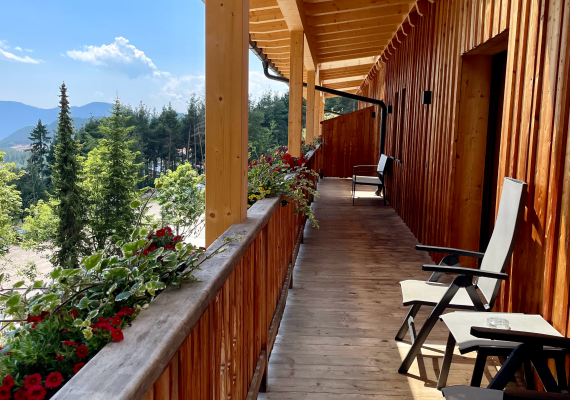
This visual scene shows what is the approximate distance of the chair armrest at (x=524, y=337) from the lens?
6.01ft

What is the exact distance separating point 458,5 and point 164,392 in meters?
4.53

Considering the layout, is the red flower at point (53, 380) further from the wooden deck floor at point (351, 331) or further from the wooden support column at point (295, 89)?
the wooden support column at point (295, 89)

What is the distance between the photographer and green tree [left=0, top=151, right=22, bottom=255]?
32.3m

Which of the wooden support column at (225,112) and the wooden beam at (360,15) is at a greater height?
the wooden beam at (360,15)

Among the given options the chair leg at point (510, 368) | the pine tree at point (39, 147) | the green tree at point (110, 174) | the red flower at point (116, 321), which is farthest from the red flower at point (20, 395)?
the pine tree at point (39, 147)

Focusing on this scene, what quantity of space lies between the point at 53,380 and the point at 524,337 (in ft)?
5.70

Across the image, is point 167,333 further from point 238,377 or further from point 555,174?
point 555,174

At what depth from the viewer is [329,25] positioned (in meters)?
7.05

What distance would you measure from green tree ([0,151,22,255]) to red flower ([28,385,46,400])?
34.9 m

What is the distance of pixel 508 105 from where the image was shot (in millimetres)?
3000

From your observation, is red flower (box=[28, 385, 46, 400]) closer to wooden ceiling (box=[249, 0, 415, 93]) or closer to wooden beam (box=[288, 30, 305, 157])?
wooden ceiling (box=[249, 0, 415, 93])

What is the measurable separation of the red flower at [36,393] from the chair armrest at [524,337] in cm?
160

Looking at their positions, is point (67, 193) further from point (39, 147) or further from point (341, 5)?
point (341, 5)

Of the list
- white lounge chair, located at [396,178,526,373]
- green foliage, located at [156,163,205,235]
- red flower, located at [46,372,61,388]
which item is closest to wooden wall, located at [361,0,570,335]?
white lounge chair, located at [396,178,526,373]
